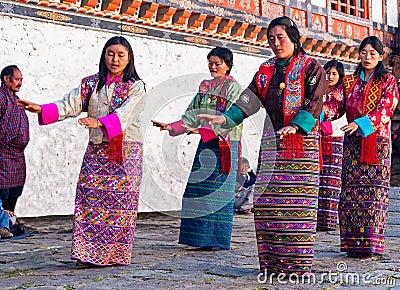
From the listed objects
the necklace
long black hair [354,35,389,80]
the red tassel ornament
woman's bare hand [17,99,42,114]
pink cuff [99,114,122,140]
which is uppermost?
long black hair [354,35,389,80]

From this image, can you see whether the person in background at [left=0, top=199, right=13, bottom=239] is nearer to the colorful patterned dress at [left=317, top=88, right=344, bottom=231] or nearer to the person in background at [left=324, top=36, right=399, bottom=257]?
the colorful patterned dress at [left=317, top=88, right=344, bottom=231]

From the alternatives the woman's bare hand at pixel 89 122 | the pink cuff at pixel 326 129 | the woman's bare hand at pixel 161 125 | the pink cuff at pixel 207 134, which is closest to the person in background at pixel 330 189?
the pink cuff at pixel 326 129

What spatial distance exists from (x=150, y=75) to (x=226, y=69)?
464cm

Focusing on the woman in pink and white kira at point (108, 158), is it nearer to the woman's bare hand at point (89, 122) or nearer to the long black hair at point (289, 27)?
the woman's bare hand at point (89, 122)

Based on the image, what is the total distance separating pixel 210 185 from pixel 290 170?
1641 mm

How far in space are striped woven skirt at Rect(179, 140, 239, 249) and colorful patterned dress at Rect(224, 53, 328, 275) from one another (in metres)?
1.39

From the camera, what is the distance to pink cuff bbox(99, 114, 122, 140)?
13.9 feet

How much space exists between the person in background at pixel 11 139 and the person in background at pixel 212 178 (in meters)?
2.25

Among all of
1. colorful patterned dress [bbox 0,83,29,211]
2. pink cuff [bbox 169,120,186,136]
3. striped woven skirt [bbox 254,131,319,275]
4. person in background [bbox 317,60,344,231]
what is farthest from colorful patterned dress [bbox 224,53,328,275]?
colorful patterned dress [bbox 0,83,29,211]

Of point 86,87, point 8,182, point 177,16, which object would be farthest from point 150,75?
point 86,87

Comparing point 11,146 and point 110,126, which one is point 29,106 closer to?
point 110,126

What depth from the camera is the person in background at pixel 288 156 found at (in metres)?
3.85

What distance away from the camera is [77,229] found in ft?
14.2

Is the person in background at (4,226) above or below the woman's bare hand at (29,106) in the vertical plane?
below
